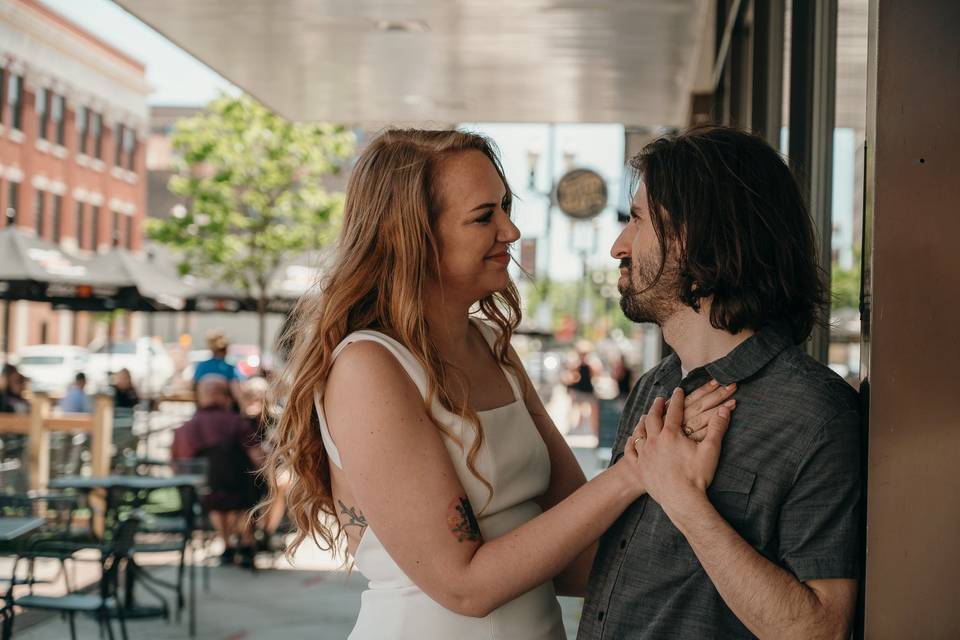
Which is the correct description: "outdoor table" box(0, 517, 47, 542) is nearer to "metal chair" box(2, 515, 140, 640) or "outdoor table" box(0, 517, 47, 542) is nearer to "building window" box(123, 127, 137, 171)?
"metal chair" box(2, 515, 140, 640)

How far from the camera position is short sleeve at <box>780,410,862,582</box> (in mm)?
1717

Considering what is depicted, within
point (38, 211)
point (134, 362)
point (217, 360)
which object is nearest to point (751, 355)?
point (217, 360)

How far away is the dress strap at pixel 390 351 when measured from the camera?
2.40 metres

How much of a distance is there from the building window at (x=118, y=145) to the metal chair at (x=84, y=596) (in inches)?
1614

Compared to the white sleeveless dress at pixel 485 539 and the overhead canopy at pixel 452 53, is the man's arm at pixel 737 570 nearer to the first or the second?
the white sleeveless dress at pixel 485 539

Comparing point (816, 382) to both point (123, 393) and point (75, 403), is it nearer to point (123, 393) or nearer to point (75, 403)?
point (75, 403)

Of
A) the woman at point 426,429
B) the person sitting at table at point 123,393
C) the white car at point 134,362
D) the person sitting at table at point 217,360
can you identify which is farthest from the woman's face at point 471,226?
the white car at point 134,362

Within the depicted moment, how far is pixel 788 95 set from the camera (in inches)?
125

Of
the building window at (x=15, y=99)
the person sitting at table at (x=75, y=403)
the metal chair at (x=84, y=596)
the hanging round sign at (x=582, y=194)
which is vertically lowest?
the metal chair at (x=84, y=596)

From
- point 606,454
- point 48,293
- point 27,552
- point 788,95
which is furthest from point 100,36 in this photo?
point 788,95

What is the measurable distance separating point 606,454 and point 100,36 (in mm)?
36970

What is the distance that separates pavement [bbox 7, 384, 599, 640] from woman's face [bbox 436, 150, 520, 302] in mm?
4291

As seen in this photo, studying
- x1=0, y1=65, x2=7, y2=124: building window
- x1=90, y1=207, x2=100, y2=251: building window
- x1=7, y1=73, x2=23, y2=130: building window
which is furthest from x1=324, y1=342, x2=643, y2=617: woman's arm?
x1=90, y1=207, x2=100, y2=251: building window

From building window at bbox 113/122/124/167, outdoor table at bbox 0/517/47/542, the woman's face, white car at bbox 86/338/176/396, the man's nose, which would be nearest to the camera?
the man's nose
